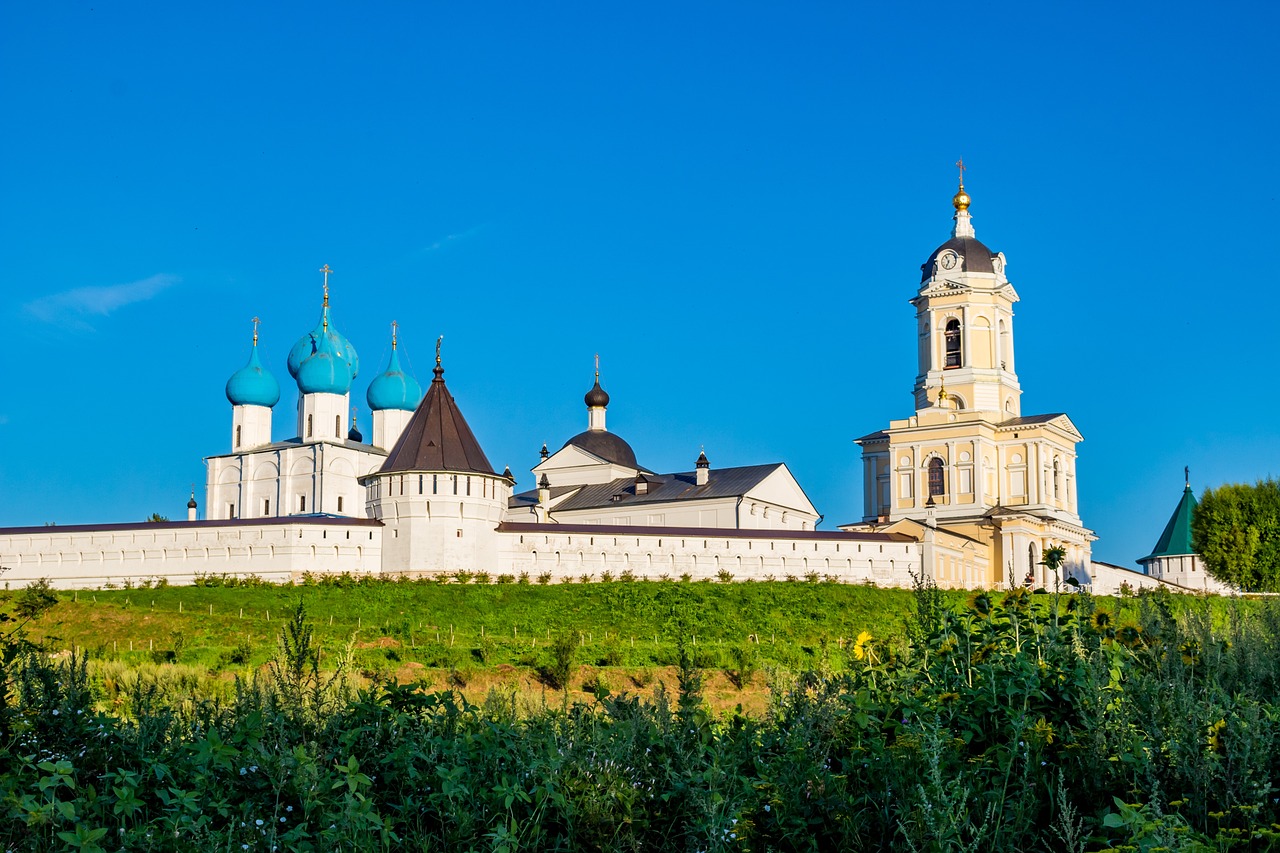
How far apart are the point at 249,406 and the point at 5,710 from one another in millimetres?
48716

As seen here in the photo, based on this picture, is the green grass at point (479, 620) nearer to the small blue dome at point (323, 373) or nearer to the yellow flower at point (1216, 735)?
the yellow flower at point (1216, 735)

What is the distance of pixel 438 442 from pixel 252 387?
71.2 ft

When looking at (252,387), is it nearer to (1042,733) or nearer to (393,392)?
(393,392)

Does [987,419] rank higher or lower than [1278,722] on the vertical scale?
higher

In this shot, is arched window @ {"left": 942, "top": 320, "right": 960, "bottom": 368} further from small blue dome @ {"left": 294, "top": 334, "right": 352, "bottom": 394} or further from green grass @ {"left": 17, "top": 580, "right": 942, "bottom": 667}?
small blue dome @ {"left": 294, "top": 334, "right": 352, "bottom": 394}

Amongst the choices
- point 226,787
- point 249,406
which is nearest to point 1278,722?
point 226,787

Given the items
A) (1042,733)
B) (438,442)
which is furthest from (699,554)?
(1042,733)

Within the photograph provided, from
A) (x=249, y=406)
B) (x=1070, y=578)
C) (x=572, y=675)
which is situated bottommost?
(x=572, y=675)

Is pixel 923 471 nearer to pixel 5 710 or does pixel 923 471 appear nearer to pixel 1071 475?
pixel 1071 475

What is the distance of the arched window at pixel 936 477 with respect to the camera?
142 ft

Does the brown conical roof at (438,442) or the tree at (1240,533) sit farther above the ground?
the brown conical roof at (438,442)

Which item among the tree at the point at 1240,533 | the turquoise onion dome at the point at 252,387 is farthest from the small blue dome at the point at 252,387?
the tree at the point at 1240,533

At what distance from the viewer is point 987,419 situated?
43.5 metres

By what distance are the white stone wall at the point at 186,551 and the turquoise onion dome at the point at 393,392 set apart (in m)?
19.8
